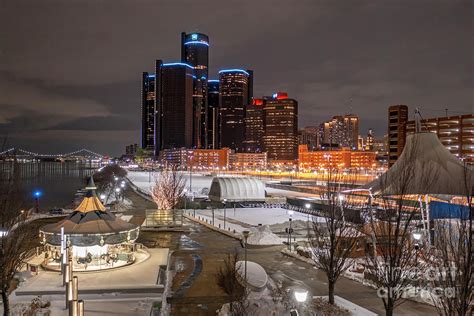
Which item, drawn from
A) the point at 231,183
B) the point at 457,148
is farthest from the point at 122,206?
the point at 457,148

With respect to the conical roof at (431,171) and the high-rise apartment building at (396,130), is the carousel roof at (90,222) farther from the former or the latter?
the high-rise apartment building at (396,130)

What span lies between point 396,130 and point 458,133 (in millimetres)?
20576

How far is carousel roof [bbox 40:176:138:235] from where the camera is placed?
2250cm

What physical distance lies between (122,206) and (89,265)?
116 ft

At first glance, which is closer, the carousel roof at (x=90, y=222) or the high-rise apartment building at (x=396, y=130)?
the carousel roof at (x=90, y=222)

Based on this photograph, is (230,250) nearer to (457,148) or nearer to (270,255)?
(270,255)

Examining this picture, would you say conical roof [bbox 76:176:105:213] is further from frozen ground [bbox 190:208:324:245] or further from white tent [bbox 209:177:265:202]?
white tent [bbox 209:177:265:202]

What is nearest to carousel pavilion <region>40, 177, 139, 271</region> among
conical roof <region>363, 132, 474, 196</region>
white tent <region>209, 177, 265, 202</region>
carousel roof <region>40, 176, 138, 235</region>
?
carousel roof <region>40, 176, 138, 235</region>

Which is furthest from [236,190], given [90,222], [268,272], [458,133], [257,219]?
[458,133]

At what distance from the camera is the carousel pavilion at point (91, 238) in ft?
73.2

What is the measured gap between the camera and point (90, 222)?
905 inches

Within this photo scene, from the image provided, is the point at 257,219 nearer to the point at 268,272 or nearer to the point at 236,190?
the point at 236,190

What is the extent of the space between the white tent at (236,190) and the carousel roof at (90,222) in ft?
123

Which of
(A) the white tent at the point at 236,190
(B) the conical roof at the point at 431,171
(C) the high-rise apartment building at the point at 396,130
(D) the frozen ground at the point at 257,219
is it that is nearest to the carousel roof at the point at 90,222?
(D) the frozen ground at the point at 257,219
